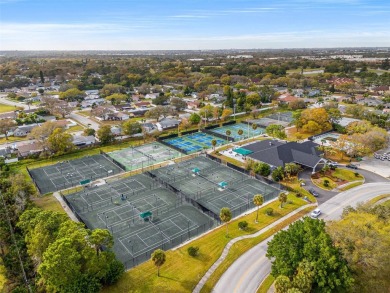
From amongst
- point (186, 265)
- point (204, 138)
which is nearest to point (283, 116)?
point (204, 138)

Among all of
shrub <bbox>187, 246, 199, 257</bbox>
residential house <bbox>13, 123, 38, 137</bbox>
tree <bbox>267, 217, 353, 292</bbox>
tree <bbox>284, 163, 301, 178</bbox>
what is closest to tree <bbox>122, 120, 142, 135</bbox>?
residential house <bbox>13, 123, 38, 137</bbox>

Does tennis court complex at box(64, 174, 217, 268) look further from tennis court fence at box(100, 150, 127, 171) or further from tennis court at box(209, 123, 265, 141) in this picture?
tennis court at box(209, 123, 265, 141)

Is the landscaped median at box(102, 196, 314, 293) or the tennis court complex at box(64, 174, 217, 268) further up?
the landscaped median at box(102, 196, 314, 293)

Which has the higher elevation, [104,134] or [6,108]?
[104,134]

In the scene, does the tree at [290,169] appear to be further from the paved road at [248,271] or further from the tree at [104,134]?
the tree at [104,134]

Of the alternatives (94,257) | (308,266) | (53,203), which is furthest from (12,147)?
(308,266)

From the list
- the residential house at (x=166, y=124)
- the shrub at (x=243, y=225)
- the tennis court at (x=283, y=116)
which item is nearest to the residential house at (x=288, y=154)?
the shrub at (x=243, y=225)

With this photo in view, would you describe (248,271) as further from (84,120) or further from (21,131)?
(84,120)
